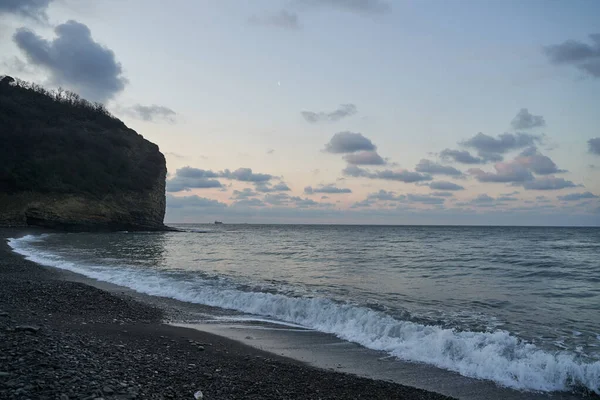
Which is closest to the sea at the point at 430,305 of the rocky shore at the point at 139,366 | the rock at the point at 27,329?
the rocky shore at the point at 139,366

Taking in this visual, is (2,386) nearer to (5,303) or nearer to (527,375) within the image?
(5,303)

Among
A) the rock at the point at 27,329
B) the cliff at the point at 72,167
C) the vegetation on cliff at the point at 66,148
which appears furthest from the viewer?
the vegetation on cliff at the point at 66,148

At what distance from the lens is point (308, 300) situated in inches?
474

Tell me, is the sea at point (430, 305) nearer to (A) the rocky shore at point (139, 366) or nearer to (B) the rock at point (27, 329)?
(A) the rocky shore at point (139, 366)

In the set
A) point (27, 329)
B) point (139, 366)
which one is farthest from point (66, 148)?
point (139, 366)

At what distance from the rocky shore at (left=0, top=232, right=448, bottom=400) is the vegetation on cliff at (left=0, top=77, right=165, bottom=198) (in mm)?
63315

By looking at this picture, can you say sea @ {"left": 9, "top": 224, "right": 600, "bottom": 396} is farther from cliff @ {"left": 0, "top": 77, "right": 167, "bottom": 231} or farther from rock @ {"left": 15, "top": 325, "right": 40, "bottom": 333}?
cliff @ {"left": 0, "top": 77, "right": 167, "bottom": 231}

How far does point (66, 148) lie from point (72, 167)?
659 centimetres

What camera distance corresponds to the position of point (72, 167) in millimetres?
67688

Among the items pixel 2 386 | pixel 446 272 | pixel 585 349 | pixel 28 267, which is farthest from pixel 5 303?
pixel 446 272

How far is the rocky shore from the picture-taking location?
15.0ft

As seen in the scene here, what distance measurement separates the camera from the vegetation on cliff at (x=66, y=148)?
62.4m

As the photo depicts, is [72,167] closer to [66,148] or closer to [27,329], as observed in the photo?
[66,148]

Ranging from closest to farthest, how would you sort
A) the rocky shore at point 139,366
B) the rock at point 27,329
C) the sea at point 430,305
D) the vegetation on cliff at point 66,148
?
the rocky shore at point 139,366 < the rock at point 27,329 < the sea at point 430,305 < the vegetation on cliff at point 66,148
